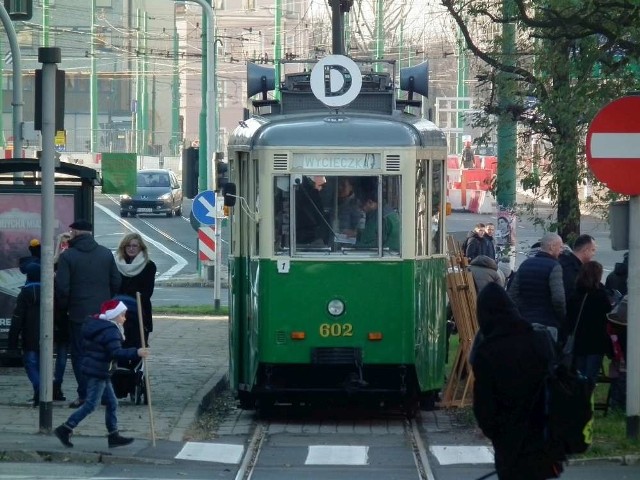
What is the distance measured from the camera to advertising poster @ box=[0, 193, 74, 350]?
16531mm

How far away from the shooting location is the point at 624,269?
14.8 meters

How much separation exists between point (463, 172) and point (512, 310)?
55.9 m

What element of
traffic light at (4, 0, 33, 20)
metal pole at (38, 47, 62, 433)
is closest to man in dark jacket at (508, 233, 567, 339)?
metal pole at (38, 47, 62, 433)

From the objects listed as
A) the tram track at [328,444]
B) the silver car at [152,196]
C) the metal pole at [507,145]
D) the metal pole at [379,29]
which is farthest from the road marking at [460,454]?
the silver car at [152,196]

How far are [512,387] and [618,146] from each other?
4665 millimetres

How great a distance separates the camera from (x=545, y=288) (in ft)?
42.5

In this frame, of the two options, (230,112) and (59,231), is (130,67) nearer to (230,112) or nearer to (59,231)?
(230,112)

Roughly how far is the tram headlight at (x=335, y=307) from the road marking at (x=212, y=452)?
1.56m

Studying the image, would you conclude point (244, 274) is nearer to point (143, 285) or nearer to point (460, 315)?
point (143, 285)

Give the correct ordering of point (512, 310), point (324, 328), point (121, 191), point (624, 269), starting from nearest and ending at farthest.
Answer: point (512, 310) < point (324, 328) < point (624, 269) < point (121, 191)

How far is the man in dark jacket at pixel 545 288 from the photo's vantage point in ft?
42.2

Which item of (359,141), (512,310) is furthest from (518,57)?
(512,310)

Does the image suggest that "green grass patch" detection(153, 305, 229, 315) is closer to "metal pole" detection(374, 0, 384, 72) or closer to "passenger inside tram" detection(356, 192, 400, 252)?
"passenger inside tram" detection(356, 192, 400, 252)

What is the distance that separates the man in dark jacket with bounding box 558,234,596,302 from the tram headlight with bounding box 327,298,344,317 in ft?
7.55
